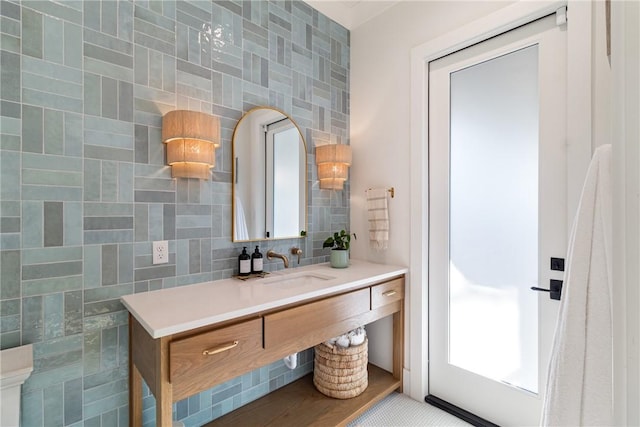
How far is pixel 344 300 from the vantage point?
1671mm

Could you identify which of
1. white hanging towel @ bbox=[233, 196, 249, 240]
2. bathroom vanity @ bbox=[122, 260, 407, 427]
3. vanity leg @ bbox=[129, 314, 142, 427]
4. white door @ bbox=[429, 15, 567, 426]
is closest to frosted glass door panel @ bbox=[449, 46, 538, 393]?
white door @ bbox=[429, 15, 567, 426]

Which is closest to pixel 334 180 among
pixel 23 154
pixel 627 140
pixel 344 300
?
pixel 344 300

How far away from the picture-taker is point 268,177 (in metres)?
2.02

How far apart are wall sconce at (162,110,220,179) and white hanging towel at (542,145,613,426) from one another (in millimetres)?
1509

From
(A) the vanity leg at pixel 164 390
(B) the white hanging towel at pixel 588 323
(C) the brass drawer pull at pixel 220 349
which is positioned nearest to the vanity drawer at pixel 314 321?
(C) the brass drawer pull at pixel 220 349

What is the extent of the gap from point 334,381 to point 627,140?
6.56 feet

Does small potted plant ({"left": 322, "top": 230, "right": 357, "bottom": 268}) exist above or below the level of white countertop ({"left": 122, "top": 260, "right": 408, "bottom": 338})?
above

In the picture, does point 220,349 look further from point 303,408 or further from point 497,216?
point 497,216

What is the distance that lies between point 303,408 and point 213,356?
0.95 metres

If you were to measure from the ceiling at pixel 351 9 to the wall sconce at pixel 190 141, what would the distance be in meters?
1.40

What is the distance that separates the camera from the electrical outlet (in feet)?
5.06

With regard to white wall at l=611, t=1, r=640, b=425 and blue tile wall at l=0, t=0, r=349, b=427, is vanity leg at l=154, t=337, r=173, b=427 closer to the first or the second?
blue tile wall at l=0, t=0, r=349, b=427

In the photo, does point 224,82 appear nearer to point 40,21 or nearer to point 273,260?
point 40,21

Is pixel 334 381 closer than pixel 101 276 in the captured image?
No
